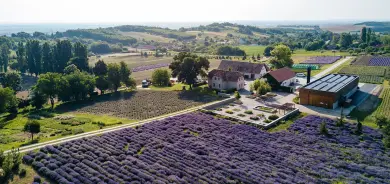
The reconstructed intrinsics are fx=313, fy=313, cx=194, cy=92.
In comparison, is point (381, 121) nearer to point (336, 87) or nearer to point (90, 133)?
point (336, 87)

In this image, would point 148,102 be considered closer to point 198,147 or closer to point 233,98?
point 233,98

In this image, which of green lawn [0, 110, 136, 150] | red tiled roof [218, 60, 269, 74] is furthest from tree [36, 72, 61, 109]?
red tiled roof [218, 60, 269, 74]

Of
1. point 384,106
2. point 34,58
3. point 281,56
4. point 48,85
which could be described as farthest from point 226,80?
point 34,58

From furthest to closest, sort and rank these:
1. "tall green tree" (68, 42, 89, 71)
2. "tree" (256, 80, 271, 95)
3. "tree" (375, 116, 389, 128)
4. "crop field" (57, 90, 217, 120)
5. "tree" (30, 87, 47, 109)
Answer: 1. "tall green tree" (68, 42, 89, 71)
2. "tree" (256, 80, 271, 95)
3. "tree" (30, 87, 47, 109)
4. "crop field" (57, 90, 217, 120)
5. "tree" (375, 116, 389, 128)

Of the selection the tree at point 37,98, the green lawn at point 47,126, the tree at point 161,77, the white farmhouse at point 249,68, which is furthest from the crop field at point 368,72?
the tree at point 37,98

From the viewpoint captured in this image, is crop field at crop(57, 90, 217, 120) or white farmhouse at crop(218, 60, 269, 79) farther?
white farmhouse at crop(218, 60, 269, 79)

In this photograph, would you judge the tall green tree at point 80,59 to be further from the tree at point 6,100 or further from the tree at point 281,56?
the tree at point 281,56

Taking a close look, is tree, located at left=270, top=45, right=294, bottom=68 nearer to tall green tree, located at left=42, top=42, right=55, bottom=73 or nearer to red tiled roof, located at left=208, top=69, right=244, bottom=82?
red tiled roof, located at left=208, top=69, right=244, bottom=82
